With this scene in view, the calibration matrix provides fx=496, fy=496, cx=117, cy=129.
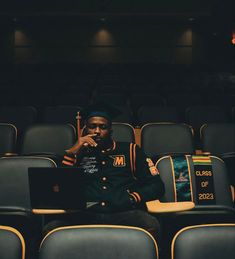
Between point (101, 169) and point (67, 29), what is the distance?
9.49 m

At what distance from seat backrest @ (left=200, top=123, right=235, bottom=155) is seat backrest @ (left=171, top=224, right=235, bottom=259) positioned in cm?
233

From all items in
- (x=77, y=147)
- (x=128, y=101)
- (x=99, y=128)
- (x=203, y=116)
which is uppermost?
(x=128, y=101)

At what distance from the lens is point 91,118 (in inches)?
107

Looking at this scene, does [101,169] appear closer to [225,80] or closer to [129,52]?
[225,80]

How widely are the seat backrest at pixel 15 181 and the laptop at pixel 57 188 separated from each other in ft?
1.96

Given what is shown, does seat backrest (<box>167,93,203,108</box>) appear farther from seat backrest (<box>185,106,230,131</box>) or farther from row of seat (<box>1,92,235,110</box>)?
seat backrest (<box>185,106,230,131</box>)

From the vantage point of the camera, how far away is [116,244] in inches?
65.6

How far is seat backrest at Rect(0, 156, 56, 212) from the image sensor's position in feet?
9.23

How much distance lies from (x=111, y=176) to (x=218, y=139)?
1.66m

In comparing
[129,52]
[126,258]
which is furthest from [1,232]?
[129,52]

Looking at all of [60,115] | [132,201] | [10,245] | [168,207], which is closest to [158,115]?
[60,115]

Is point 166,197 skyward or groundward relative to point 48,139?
groundward

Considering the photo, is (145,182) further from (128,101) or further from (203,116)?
(128,101)

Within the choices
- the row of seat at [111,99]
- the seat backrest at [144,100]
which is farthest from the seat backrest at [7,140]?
the seat backrest at [144,100]
